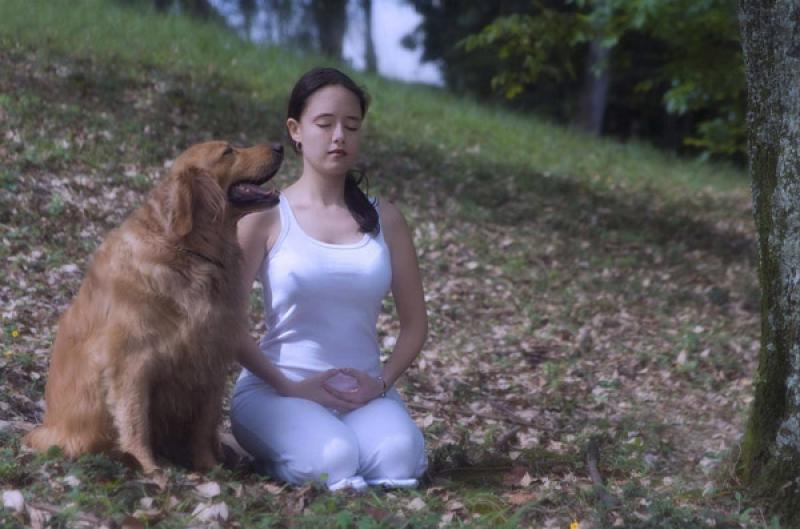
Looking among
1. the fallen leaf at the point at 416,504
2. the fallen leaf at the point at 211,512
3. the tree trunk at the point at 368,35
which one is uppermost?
the tree trunk at the point at 368,35

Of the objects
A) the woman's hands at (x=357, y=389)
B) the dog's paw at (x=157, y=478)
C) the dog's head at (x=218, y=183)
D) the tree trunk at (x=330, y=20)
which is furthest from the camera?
the tree trunk at (x=330, y=20)

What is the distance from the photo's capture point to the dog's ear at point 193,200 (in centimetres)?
421

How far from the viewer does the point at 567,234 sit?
11648 millimetres

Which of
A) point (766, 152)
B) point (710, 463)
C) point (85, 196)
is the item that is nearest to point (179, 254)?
point (766, 152)

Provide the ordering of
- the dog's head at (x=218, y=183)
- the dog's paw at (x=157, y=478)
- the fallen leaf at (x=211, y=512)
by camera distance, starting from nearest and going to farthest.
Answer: the fallen leaf at (x=211, y=512) → the dog's paw at (x=157, y=478) → the dog's head at (x=218, y=183)

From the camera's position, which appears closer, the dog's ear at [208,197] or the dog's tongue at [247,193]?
the dog's ear at [208,197]

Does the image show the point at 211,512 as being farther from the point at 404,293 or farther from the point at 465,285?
the point at 465,285

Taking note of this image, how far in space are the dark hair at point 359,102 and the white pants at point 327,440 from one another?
2.70 feet

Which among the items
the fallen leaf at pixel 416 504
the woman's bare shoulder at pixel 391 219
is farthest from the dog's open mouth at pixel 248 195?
the fallen leaf at pixel 416 504

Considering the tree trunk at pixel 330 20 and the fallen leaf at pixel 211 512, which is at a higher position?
the tree trunk at pixel 330 20

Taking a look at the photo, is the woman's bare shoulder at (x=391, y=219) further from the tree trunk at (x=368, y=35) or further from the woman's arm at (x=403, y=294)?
the tree trunk at (x=368, y=35)

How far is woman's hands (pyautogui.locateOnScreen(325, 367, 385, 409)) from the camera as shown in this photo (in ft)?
15.2

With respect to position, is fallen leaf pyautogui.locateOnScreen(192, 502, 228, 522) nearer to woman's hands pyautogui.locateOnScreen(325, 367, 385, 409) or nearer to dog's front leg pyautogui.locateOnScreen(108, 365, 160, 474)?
dog's front leg pyautogui.locateOnScreen(108, 365, 160, 474)

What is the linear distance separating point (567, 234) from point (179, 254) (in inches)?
310
